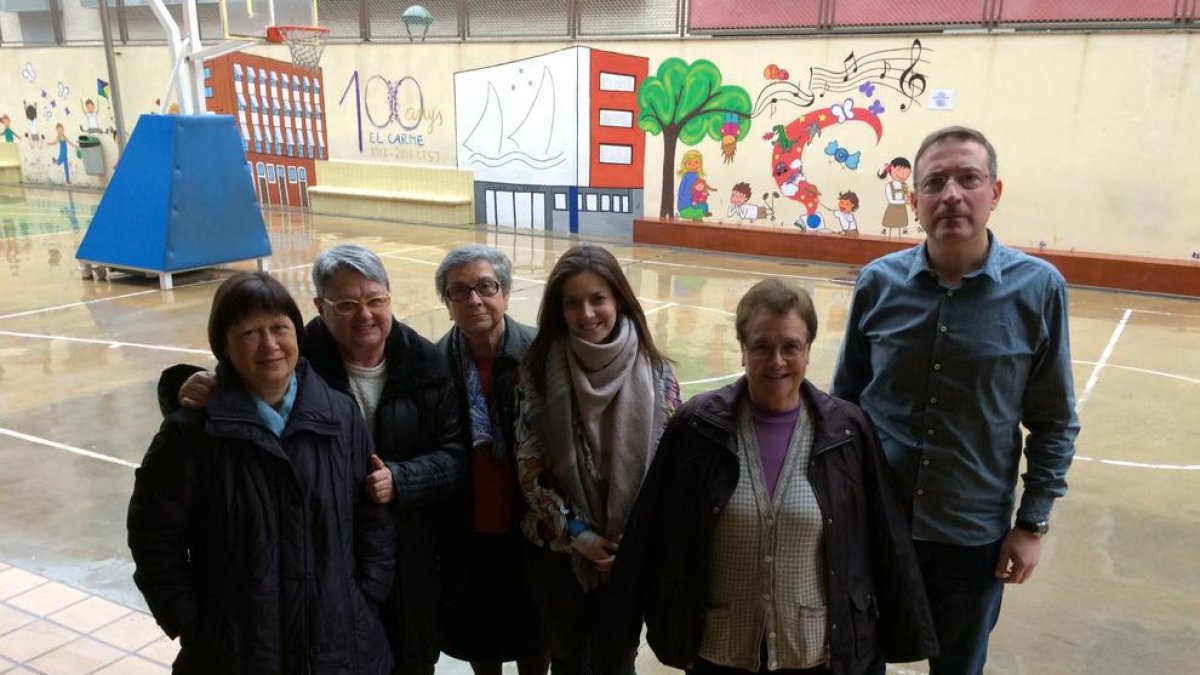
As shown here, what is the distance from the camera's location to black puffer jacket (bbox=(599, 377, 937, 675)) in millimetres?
1756

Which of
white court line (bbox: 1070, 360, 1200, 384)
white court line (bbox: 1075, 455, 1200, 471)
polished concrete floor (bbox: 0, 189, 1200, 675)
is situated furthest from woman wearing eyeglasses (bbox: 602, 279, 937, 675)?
white court line (bbox: 1070, 360, 1200, 384)

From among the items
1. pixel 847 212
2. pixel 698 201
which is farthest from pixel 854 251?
pixel 698 201

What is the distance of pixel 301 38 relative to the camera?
11.4 m

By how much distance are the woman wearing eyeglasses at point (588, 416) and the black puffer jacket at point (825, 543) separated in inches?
5.1

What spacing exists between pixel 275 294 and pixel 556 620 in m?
1.05

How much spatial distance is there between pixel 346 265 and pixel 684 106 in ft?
35.3

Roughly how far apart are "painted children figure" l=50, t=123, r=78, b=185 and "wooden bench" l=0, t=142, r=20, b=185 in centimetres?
138

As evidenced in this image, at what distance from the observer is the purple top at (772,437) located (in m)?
1.76

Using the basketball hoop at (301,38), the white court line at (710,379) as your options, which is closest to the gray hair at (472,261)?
the white court line at (710,379)

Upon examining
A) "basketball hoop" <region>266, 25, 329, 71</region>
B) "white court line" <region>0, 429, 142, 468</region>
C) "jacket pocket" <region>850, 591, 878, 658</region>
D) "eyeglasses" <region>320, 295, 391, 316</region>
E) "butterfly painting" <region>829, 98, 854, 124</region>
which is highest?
"basketball hoop" <region>266, 25, 329, 71</region>

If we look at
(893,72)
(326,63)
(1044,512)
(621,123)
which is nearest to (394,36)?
(326,63)

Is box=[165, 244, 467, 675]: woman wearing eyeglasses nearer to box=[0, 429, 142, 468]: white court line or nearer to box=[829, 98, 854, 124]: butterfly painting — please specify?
box=[0, 429, 142, 468]: white court line

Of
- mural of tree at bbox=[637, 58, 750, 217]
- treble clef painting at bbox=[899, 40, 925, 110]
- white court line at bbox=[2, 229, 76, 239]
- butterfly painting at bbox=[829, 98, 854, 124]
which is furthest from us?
white court line at bbox=[2, 229, 76, 239]

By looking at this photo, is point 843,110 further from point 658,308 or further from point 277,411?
point 277,411
